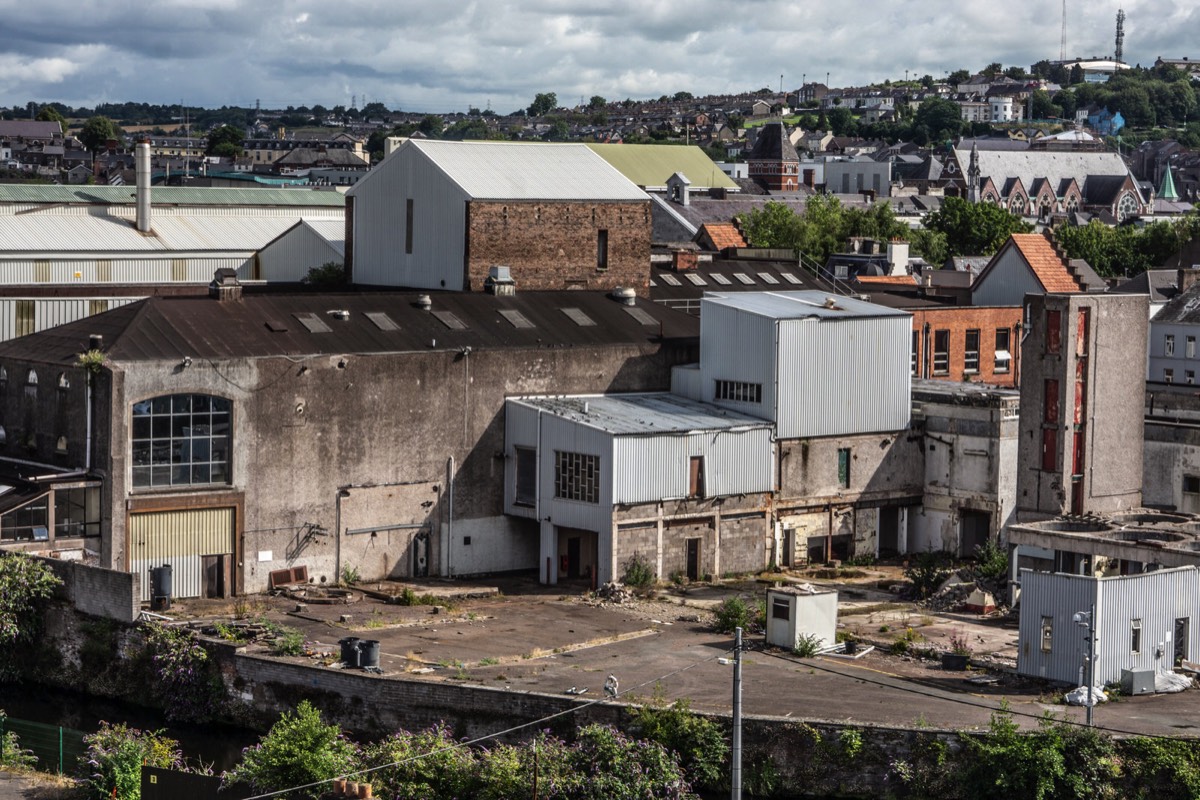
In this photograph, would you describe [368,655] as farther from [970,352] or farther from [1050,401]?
[970,352]

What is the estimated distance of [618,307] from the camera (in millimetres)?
56156

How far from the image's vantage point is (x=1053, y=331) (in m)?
48.0

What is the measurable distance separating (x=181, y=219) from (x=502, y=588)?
35642mm

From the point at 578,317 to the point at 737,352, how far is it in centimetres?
502

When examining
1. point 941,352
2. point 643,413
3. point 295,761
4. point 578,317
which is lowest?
point 295,761

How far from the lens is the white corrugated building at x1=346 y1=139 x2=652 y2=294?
186ft

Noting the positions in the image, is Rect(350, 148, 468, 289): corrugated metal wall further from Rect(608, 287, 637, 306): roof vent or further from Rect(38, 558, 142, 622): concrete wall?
Rect(38, 558, 142, 622): concrete wall

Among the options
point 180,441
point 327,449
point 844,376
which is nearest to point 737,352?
point 844,376

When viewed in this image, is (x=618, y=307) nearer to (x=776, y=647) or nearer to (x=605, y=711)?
(x=776, y=647)

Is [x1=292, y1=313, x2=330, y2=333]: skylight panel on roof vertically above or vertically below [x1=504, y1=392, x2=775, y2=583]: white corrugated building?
above

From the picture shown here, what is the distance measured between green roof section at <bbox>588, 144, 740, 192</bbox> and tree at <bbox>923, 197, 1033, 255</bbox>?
23.9 m

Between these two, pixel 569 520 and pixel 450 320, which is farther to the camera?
pixel 450 320

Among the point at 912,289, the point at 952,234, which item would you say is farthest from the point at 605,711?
the point at 952,234

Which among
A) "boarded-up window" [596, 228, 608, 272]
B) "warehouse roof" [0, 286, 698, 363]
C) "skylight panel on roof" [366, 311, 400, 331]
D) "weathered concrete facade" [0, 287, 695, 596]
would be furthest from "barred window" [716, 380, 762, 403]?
"skylight panel on roof" [366, 311, 400, 331]
